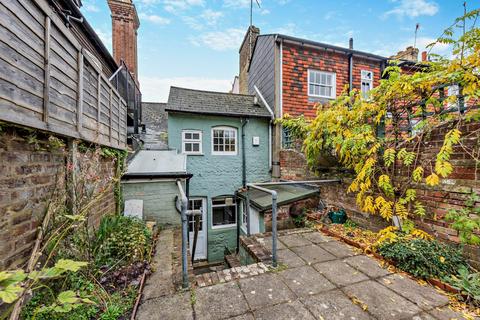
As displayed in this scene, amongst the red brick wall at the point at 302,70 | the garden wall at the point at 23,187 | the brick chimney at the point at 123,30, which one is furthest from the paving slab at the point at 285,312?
the brick chimney at the point at 123,30

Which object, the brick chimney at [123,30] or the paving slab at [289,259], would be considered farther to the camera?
the brick chimney at [123,30]

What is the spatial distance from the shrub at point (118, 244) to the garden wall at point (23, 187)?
114 cm

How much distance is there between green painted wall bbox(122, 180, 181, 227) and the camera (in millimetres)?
5031

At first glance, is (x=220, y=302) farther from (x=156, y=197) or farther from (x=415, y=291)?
(x=156, y=197)

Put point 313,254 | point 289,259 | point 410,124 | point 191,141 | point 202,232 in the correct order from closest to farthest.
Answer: point 289,259, point 313,254, point 410,124, point 191,141, point 202,232

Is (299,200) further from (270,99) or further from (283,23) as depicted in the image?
(283,23)

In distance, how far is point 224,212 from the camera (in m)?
8.02

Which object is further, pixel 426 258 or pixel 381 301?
pixel 426 258

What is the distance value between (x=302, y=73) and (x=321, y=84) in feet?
3.55

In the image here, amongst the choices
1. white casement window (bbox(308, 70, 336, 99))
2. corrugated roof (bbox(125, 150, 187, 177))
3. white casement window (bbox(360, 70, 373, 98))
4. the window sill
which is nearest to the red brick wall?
white casement window (bbox(308, 70, 336, 99))

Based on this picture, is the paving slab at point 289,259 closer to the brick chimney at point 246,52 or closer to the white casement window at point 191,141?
the white casement window at point 191,141

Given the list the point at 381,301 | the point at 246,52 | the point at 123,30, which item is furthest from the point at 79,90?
the point at 246,52

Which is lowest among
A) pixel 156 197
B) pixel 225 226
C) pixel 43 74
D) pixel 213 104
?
pixel 225 226

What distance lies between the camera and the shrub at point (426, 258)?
8.00ft
